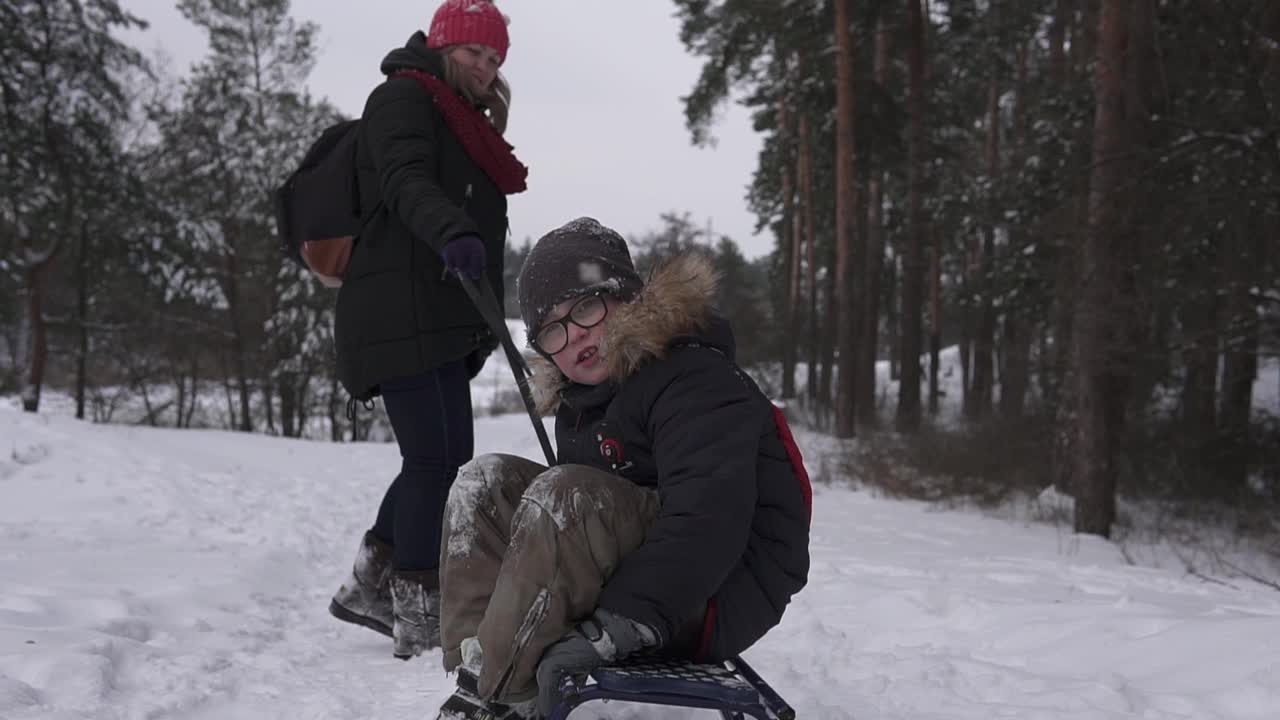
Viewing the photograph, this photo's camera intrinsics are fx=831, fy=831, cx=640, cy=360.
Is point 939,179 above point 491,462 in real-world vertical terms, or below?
above

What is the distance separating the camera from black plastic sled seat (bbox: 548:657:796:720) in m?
1.48

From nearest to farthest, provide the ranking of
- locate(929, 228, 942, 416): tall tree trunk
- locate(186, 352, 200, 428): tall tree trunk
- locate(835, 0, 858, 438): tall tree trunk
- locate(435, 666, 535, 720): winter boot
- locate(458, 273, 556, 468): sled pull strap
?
locate(435, 666, 535, 720): winter boot < locate(458, 273, 556, 468): sled pull strap < locate(835, 0, 858, 438): tall tree trunk < locate(929, 228, 942, 416): tall tree trunk < locate(186, 352, 200, 428): tall tree trunk

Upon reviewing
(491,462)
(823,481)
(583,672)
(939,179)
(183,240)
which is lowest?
(823,481)

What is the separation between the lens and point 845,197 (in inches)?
542

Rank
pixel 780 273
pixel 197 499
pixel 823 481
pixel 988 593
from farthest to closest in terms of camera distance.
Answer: pixel 780 273, pixel 823 481, pixel 197 499, pixel 988 593

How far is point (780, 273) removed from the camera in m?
33.7

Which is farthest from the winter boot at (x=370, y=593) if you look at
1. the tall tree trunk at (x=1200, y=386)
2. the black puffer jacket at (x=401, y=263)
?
the tall tree trunk at (x=1200, y=386)

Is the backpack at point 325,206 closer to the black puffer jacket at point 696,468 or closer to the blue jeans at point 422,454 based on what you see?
the blue jeans at point 422,454

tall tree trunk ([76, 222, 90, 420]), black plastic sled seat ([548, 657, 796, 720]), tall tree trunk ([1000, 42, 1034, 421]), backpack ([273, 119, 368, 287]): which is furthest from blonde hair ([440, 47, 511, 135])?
tall tree trunk ([76, 222, 90, 420])

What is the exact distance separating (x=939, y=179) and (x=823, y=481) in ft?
32.5

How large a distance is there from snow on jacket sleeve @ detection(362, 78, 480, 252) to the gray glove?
1.31m

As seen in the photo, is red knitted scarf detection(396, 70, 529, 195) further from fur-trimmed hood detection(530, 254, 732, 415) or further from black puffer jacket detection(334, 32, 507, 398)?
fur-trimmed hood detection(530, 254, 732, 415)

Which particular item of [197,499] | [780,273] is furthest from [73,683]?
[780,273]

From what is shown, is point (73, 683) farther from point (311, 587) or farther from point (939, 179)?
point (939, 179)
